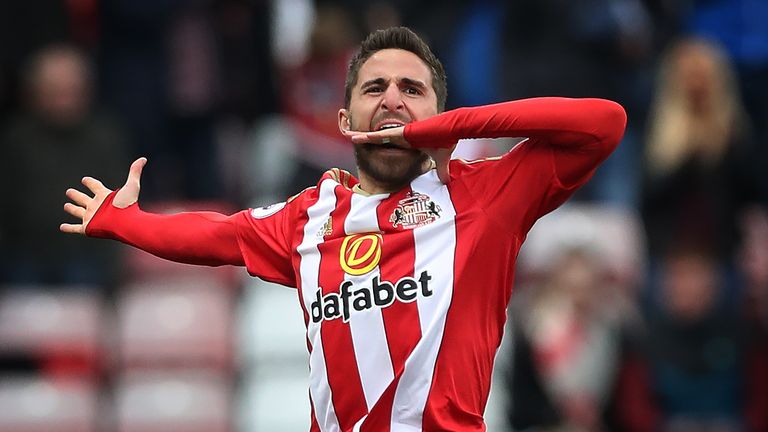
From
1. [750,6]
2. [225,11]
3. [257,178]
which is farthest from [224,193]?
[750,6]

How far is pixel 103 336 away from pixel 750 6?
15.2 feet

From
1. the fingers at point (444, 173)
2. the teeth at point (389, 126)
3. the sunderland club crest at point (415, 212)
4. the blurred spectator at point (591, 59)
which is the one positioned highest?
the blurred spectator at point (591, 59)

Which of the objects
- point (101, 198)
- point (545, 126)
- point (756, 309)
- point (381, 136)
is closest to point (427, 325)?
point (381, 136)

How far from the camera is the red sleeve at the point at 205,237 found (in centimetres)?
563

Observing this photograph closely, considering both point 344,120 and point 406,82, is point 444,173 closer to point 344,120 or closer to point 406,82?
point 406,82

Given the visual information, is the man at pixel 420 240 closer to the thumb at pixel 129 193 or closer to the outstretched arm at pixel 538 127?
the outstretched arm at pixel 538 127

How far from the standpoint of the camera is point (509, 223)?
17.2 ft

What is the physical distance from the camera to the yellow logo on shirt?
531cm

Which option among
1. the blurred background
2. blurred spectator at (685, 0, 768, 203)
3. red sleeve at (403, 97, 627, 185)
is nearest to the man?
red sleeve at (403, 97, 627, 185)

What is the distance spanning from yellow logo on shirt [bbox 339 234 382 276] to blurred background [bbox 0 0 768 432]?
3.44m

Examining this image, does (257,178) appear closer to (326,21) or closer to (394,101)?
(326,21)

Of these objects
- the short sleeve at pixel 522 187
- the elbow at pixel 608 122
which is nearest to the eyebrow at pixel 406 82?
the short sleeve at pixel 522 187

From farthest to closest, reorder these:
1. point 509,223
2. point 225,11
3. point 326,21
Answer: point 225,11
point 326,21
point 509,223

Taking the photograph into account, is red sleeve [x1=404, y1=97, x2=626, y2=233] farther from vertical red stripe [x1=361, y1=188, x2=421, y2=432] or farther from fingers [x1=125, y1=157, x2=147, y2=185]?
fingers [x1=125, y1=157, x2=147, y2=185]
